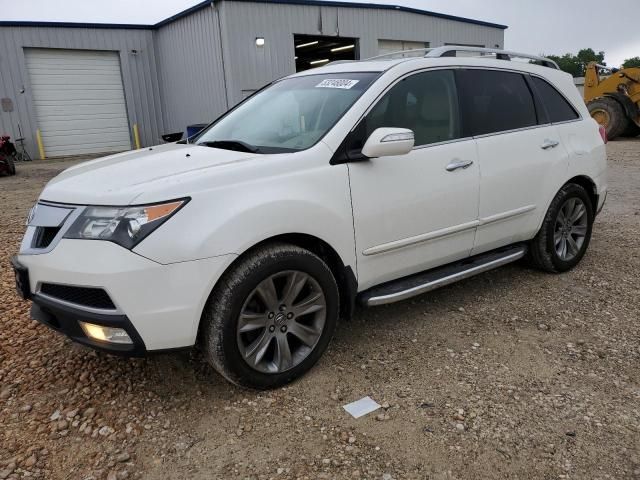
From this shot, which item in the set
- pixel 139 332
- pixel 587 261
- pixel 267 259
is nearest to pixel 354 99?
pixel 267 259

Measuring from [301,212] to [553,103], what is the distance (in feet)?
9.17

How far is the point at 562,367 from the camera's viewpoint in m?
3.14

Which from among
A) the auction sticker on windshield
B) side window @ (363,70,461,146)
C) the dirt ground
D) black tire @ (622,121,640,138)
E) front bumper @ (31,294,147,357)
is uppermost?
the auction sticker on windshield

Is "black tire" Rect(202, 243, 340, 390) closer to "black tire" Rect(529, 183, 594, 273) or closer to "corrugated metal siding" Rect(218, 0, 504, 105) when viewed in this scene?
"black tire" Rect(529, 183, 594, 273)

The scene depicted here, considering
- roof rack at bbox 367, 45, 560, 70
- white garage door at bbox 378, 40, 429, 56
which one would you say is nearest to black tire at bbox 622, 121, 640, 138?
white garage door at bbox 378, 40, 429, 56

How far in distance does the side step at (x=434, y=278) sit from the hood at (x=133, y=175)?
1.14 metres

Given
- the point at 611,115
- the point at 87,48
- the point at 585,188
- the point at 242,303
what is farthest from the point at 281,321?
the point at 87,48

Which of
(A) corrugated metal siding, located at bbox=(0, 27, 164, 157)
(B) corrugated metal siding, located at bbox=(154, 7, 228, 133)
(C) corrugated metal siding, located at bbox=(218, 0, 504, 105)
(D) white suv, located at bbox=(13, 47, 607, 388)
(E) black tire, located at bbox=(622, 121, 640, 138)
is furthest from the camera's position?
(E) black tire, located at bbox=(622, 121, 640, 138)

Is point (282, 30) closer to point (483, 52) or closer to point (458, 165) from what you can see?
point (483, 52)

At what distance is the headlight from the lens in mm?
2463

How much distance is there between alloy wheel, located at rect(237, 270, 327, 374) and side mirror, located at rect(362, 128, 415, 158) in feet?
2.62

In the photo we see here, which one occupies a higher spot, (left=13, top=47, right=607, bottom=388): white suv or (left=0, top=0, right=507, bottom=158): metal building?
(left=0, top=0, right=507, bottom=158): metal building

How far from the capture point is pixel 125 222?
8.14ft

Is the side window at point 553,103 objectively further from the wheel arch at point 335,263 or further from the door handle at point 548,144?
the wheel arch at point 335,263
